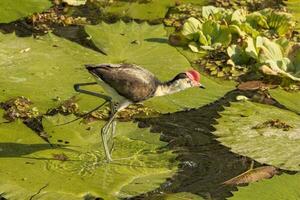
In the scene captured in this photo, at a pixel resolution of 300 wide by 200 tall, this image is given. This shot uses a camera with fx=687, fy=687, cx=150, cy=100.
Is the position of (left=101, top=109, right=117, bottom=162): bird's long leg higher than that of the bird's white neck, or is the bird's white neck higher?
the bird's white neck

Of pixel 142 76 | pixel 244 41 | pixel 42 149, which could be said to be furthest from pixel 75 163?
pixel 244 41

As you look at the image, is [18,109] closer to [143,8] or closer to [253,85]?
[253,85]

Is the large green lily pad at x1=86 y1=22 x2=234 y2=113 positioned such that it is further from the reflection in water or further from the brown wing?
the brown wing

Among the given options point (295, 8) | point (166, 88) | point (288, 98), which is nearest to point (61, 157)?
point (166, 88)

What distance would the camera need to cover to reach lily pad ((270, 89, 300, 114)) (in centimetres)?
673

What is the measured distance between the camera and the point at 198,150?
6.19 metres

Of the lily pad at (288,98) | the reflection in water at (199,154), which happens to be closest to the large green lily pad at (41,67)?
the reflection in water at (199,154)

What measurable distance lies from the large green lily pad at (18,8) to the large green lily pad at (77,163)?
236 cm

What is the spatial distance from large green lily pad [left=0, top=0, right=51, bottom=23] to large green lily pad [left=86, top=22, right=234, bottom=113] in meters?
0.85

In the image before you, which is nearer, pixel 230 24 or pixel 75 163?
pixel 75 163

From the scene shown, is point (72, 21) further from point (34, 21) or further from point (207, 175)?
point (207, 175)

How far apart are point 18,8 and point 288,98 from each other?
11.5 ft

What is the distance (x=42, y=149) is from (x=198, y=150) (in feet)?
4.60

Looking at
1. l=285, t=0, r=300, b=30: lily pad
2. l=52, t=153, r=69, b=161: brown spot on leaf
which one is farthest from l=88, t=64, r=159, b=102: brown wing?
l=285, t=0, r=300, b=30: lily pad
